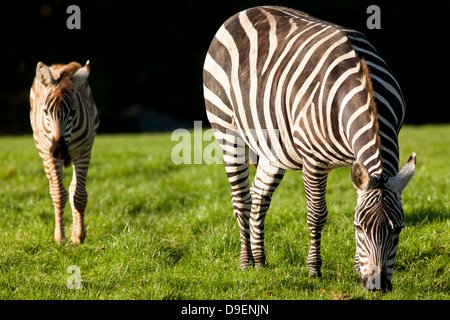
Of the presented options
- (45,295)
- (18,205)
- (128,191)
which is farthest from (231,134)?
(18,205)

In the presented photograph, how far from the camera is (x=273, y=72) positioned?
525 cm

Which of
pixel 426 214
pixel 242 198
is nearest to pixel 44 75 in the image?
pixel 242 198

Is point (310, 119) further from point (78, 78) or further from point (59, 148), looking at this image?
point (78, 78)

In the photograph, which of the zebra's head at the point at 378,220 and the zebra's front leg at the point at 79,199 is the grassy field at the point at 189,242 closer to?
the zebra's front leg at the point at 79,199

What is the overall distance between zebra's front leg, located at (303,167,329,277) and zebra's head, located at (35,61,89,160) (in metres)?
2.88

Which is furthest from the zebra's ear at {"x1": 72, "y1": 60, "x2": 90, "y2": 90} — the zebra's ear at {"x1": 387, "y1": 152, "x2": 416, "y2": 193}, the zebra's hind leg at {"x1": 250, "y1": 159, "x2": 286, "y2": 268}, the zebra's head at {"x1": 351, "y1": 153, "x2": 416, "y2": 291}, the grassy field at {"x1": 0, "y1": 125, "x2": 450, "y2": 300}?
the zebra's ear at {"x1": 387, "y1": 152, "x2": 416, "y2": 193}

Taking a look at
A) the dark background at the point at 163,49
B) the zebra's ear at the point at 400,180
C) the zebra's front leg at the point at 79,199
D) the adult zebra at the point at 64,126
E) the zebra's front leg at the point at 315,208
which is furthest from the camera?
the dark background at the point at 163,49

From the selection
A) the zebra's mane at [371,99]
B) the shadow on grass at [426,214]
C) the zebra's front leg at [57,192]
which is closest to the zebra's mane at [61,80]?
the zebra's front leg at [57,192]

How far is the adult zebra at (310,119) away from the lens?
3.92m

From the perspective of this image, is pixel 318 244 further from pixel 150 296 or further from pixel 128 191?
pixel 128 191

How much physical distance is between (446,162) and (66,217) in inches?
276

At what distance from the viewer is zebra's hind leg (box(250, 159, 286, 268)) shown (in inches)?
224

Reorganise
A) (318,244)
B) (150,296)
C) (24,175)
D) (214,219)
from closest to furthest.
Result: (150,296) < (318,244) < (214,219) < (24,175)

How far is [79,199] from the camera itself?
662 centimetres
